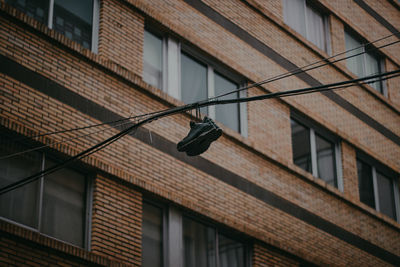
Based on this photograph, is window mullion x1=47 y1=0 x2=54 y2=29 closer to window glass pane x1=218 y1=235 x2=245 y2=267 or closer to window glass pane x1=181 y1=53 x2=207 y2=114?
window glass pane x1=181 y1=53 x2=207 y2=114

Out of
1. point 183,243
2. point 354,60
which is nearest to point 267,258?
point 183,243

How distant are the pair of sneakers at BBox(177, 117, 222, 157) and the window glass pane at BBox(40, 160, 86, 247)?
131 inches

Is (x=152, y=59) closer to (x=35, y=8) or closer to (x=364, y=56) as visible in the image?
(x=35, y=8)

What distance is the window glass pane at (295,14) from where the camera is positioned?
67.3 ft

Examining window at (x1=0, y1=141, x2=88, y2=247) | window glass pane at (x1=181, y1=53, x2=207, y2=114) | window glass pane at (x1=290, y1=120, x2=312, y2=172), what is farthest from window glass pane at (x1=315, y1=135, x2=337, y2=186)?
window at (x1=0, y1=141, x2=88, y2=247)

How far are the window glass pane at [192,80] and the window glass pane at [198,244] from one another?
107 inches

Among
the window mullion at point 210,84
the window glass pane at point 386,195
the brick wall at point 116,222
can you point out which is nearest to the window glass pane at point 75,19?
the brick wall at point 116,222

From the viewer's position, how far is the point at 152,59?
636 inches

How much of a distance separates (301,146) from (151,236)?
5.99 metres

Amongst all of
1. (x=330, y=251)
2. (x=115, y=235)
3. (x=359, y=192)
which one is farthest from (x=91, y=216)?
(x=359, y=192)

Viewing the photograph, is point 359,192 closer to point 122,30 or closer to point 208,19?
point 208,19

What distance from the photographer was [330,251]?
18.3 meters

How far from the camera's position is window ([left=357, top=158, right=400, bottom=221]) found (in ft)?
69.0

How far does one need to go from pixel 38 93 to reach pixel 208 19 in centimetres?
555
